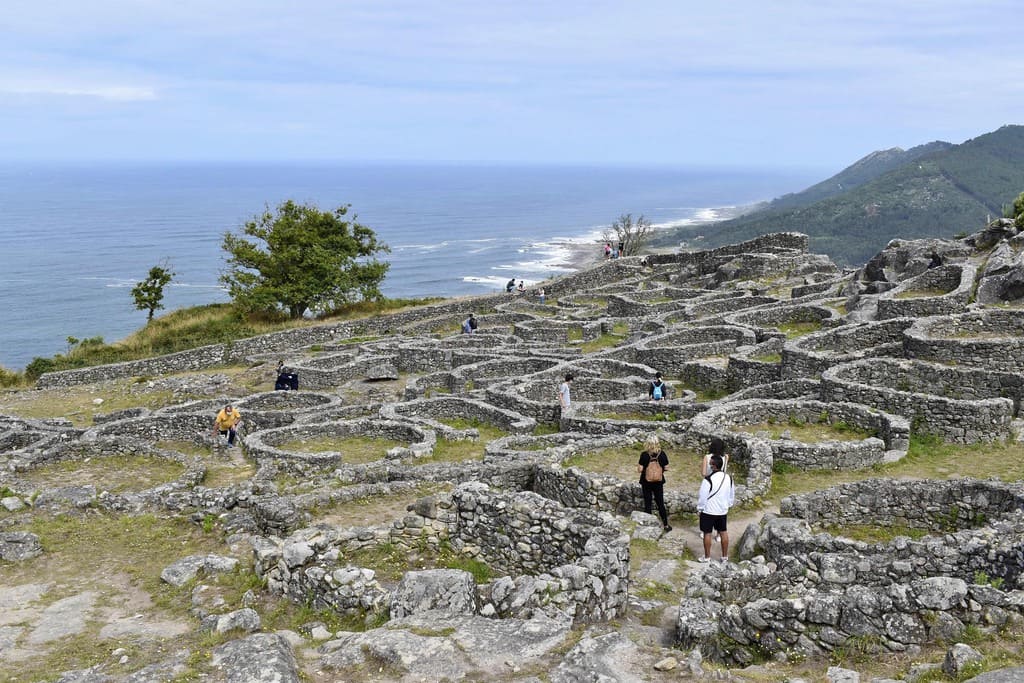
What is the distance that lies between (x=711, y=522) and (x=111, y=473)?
1745 cm

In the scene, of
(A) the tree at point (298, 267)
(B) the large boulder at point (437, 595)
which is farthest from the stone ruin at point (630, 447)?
(A) the tree at point (298, 267)

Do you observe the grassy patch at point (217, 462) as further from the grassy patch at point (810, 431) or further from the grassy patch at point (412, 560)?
the grassy patch at point (810, 431)

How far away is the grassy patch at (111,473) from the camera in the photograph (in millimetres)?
22359

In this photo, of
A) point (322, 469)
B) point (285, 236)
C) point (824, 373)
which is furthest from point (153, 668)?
point (285, 236)

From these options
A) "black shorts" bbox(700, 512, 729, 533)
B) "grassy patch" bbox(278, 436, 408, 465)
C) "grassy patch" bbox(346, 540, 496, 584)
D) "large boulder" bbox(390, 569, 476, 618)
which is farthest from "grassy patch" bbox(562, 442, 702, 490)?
"large boulder" bbox(390, 569, 476, 618)

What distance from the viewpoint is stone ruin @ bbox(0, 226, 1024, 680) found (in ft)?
34.1

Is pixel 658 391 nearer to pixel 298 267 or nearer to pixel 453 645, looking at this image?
pixel 453 645

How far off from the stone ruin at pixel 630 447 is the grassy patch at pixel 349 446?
0.14m

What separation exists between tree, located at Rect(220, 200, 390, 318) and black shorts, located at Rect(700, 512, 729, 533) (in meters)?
46.9

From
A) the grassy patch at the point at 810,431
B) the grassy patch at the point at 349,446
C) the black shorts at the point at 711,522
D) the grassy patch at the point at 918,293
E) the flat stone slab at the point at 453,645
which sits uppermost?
the grassy patch at the point at 918,293

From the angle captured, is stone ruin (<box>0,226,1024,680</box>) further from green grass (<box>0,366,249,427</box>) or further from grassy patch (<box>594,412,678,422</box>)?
green grass (<box>0,366,249,427</box>)

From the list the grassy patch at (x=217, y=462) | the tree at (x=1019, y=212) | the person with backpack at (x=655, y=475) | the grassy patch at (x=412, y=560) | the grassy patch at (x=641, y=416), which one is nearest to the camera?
the grassy patch at (x=412, y=560)

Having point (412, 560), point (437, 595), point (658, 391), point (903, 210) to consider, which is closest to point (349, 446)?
point (658, 391)

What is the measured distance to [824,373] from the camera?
23094mm
